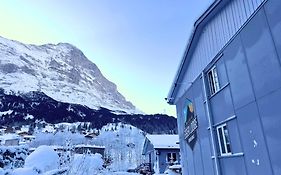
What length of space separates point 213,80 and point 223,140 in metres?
2.52

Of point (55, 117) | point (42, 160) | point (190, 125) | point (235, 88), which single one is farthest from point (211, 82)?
point (55, 117)

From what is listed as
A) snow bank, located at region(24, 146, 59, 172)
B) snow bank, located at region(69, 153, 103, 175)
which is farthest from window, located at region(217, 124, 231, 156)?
snow bank, located at region(24, 146, 59, 172)

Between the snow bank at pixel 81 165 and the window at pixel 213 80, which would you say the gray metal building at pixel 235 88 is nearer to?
the window at pixel 213 80

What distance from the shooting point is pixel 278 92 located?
627cm

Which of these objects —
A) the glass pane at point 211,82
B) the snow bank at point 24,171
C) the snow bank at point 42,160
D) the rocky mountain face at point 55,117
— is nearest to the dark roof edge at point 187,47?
the glass pane at point 211,82

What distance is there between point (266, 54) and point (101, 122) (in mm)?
78471

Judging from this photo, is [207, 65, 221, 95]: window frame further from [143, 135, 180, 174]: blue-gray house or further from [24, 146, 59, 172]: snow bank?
[143, 135, 180, 174]: blue-gray house

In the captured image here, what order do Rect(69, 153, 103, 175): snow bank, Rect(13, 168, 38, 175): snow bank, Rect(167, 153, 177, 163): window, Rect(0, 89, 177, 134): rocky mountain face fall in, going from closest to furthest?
Rect(13, 168, 38, 175): snow bank, Rect(69, 153, 103, 175): snow bank, Rect(167, 153, 177, 163): window, Rect(0, 89, 177, 134): rocky mountain face

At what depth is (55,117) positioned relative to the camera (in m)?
81.1

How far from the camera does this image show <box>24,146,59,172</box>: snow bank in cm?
688

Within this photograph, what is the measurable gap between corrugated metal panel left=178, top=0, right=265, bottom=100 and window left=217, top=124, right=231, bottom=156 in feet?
9.40

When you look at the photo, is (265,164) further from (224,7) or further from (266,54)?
(224,7)

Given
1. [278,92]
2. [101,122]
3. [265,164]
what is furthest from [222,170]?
[101,122]

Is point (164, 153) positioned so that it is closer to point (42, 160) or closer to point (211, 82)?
point (211, 82)
